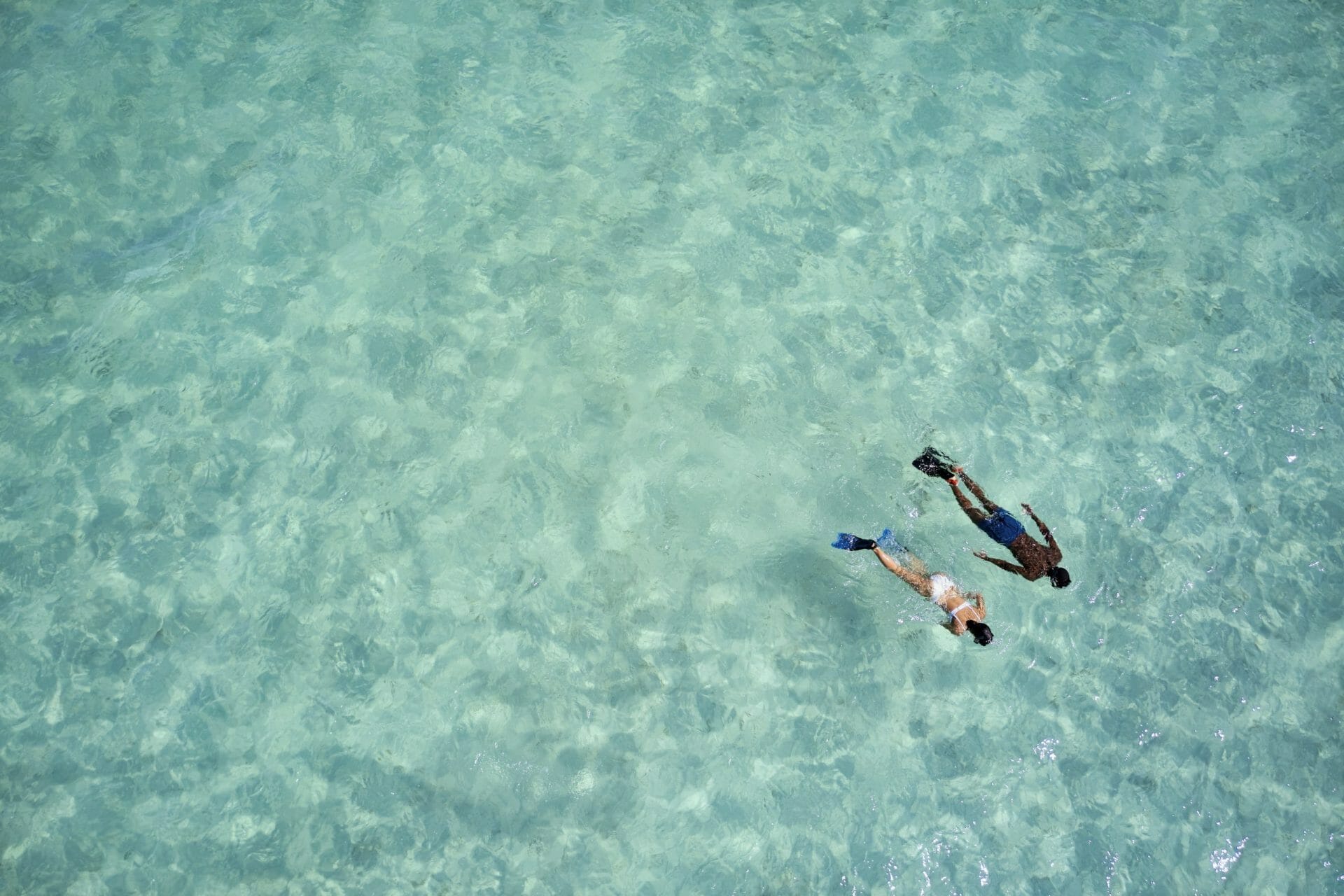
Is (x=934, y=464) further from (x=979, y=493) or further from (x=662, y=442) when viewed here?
(x=662, y=442)

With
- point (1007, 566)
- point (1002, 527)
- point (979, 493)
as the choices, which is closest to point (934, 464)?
point (979, 493)

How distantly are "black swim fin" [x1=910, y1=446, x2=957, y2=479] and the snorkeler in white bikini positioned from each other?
40 centimetres

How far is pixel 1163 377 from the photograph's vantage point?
438cm

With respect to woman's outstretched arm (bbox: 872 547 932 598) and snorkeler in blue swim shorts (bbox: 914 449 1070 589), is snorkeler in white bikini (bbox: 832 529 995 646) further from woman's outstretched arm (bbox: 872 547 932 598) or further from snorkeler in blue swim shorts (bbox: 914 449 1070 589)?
snorkeler in blue swim shorts (bbox: 914 449 1070 589)

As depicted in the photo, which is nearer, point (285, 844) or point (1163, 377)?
point (285, 844)

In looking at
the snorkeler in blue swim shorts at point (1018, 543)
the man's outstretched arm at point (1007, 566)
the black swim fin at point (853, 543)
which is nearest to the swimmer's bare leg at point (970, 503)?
the snorkeler in blue swim shorts at point (1018, 543)

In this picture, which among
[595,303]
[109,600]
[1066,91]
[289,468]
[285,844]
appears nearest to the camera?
[285,844]

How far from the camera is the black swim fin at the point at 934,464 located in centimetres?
408

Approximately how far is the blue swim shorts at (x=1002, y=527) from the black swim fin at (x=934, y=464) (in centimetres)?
25

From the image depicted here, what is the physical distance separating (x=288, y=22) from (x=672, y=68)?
2.04 metres

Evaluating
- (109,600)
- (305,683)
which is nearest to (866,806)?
(305,683)

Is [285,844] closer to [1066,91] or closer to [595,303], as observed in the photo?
[595,303]

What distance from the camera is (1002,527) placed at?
12.8 ft

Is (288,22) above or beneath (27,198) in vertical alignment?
above
